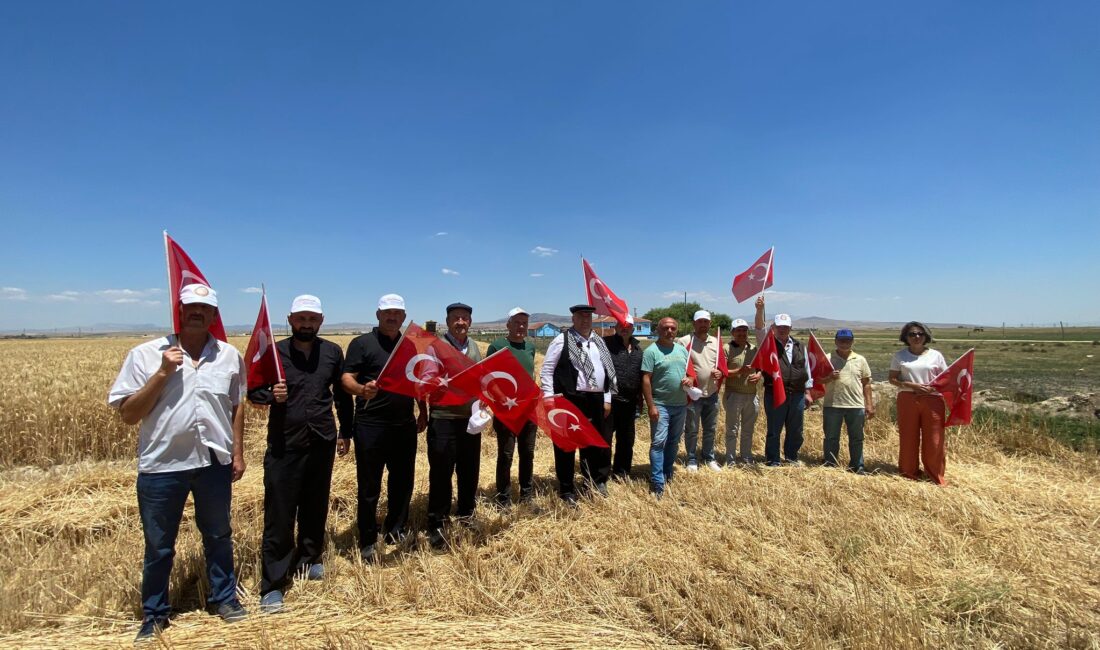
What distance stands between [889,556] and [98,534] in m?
7.47

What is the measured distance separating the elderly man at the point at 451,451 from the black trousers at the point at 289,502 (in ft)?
3.16

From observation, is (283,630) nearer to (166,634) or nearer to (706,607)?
(166,634)

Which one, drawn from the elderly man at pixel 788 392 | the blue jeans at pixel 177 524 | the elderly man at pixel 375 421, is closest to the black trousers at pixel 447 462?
the elderly man at pixel 375 421

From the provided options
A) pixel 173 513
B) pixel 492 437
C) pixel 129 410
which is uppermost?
pixel 129 410

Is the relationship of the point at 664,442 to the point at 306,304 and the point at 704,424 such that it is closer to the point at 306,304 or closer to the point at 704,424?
the point at 704,424

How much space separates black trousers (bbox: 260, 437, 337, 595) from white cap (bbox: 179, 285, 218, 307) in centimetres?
125

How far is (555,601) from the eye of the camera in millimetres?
3633

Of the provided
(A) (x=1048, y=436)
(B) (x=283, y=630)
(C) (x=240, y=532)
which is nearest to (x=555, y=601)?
(B) (x=283, y=630)

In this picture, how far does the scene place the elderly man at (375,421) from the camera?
14.2 feet

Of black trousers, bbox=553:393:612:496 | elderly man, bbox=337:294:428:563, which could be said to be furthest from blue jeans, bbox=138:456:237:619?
black trousers, bbox=553:393:612:496

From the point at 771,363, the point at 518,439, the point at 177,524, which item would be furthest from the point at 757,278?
the point at 177,524

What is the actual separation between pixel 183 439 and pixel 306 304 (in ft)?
4.30

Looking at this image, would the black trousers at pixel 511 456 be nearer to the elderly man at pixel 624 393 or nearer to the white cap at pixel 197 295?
the elderly man at pixel 624 393

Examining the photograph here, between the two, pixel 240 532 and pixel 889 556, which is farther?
pixel 240 532
